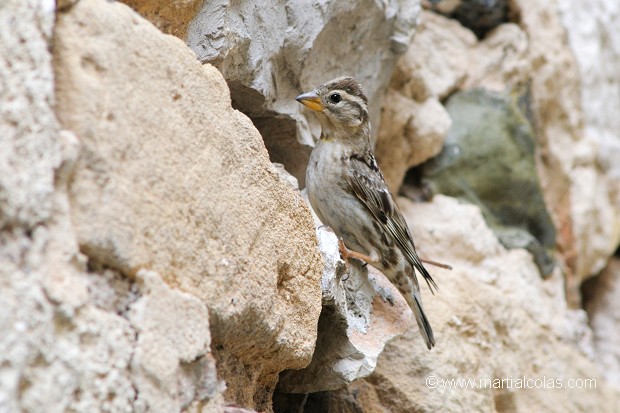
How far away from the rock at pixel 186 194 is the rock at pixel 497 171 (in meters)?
2.95

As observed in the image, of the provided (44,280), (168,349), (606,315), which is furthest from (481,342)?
(44,280)

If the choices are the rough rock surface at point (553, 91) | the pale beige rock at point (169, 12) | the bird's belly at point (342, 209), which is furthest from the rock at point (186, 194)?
the rough rock surface at point (553, 91)

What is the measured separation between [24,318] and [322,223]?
3049 mm

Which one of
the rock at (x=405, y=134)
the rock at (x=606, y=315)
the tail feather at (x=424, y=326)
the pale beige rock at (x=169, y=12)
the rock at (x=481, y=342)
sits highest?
the pale beige rock at (x=169, y=12)

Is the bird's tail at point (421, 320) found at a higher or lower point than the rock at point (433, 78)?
lower

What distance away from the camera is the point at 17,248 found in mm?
1879

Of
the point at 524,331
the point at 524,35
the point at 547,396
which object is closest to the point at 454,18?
the point at 524,35

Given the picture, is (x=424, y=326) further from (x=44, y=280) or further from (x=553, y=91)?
(x=553, y=91)

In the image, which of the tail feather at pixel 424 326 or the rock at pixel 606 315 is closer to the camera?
the tail feather at pixel 424 326

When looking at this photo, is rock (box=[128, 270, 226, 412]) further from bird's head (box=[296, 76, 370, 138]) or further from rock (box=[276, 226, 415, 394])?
bird's head (box=[296, 76, 370, 138])

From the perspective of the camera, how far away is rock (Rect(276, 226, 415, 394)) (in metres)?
3.54

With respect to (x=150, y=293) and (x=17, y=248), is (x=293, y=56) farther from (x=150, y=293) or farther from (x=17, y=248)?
(x=17, y=248)

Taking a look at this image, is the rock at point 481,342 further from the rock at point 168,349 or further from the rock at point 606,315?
the rock at point 168,349

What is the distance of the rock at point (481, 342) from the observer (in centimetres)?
441
